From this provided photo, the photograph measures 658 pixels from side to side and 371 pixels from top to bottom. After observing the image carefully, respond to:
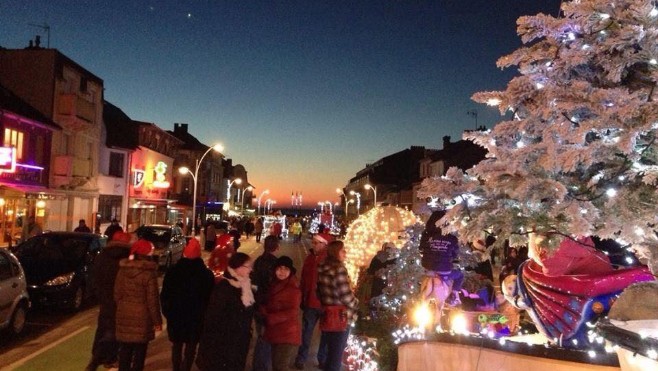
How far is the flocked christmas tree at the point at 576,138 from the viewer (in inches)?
156

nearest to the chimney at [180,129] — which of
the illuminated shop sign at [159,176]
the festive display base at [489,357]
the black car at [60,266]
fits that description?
the illuminated shop sign at [159,176]

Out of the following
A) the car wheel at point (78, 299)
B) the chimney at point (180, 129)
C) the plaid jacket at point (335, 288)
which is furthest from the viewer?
the chimney at point (180, 129)

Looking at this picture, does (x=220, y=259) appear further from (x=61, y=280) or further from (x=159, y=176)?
(x=159, y=176)

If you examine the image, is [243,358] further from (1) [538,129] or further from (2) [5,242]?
(2) [5,242]

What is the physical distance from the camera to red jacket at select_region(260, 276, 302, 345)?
6.33 metres

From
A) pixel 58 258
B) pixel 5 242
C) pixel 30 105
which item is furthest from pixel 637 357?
pixel 30 105

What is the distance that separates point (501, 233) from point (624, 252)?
132cm

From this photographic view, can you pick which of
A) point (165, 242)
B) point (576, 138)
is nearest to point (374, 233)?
point (165, 242)

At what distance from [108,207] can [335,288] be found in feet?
104

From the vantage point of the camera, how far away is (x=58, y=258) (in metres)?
13.3

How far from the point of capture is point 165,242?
2197 centimetres

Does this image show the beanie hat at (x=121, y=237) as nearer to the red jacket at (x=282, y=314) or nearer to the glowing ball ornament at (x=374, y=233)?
the red jacket at (x=282, y=314)

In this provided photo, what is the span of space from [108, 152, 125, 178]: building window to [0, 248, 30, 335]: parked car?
26543 mm

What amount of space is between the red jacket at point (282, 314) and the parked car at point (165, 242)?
48.6 feet
